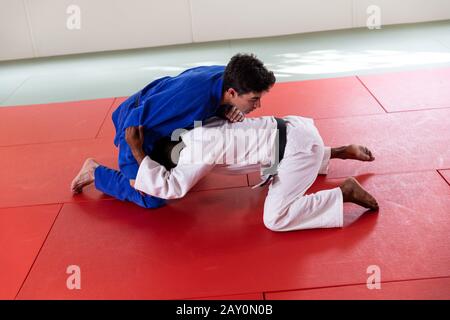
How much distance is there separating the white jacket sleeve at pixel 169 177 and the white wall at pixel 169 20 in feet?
13.9

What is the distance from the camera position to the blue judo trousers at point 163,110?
3.24 metres

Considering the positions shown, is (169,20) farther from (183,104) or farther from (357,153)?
(183,104)

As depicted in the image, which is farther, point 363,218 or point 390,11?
point 390,11

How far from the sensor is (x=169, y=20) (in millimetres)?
7230

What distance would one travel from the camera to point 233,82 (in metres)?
3.13

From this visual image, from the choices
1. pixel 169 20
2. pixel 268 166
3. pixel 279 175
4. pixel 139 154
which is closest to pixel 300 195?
pixel 279 175

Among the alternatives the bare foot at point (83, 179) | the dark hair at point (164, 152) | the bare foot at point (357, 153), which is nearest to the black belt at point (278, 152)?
the dark hair at point (164, 152)

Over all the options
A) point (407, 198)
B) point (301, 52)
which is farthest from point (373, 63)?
point (407, 198)

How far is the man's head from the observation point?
10.1 ft

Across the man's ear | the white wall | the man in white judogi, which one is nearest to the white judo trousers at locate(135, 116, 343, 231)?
the man in white judogi

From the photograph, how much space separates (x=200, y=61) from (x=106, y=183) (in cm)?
319

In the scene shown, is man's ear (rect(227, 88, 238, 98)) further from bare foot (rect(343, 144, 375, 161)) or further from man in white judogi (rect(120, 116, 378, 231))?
bare foot (rect(343, 144, 375, 161))

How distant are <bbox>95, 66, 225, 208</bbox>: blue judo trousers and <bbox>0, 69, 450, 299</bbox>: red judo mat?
0.16 m

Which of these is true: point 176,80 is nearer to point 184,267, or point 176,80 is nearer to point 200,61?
point 184,267
